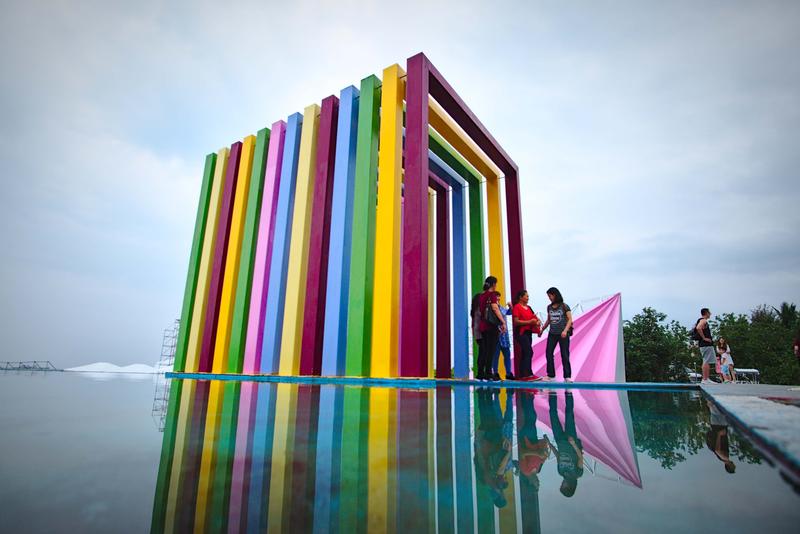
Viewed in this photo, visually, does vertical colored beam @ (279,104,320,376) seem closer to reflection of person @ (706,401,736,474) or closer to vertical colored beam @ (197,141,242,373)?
vertical colored beam @ (197,141,242,373)

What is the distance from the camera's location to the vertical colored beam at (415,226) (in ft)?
18.2

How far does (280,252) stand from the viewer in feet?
27.5

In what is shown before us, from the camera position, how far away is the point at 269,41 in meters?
17.9

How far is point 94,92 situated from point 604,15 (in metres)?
20.0

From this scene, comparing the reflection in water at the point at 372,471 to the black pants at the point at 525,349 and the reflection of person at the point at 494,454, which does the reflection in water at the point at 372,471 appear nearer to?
the reflection of person at the point at 494,454

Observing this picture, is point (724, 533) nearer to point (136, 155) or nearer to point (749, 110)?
point (136, 155)

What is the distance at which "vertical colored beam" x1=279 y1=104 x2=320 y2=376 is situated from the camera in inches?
291

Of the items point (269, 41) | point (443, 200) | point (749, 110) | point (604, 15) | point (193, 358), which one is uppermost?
point (749, 110)

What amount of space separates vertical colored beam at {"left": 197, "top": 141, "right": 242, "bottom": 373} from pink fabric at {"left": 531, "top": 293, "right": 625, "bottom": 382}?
30.8 feet

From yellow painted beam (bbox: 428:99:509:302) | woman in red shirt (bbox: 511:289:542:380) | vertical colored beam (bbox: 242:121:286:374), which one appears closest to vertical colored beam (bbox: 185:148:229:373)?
vertical colored beam (bbox: 242:121:286:374)

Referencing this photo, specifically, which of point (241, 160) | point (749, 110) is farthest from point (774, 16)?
point (241, 160)

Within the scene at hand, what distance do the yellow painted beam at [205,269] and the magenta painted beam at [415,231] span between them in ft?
22.8

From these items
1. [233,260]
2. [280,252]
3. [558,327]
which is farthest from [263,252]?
[558,327]

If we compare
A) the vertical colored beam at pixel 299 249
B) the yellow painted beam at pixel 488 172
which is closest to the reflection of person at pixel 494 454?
the vertical colored beam at pixel 299 249
